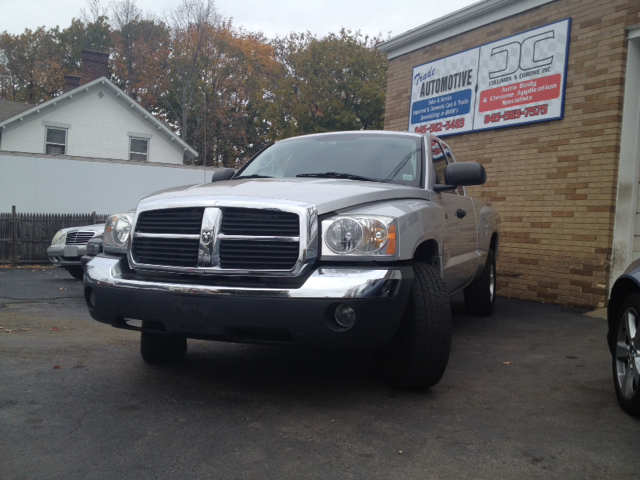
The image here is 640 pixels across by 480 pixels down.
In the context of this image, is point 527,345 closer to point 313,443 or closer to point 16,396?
point 313,443

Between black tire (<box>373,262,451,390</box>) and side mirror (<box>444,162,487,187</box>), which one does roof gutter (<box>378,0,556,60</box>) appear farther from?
black tire (<box>373,262,451,390</box>)

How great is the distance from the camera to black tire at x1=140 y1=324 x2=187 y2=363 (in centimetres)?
445

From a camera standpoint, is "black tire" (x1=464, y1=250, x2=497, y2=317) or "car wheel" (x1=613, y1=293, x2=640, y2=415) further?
"black tire" (x1=464, y1=250, x2=497, y2=317)

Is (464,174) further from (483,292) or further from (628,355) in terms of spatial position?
(483,292)

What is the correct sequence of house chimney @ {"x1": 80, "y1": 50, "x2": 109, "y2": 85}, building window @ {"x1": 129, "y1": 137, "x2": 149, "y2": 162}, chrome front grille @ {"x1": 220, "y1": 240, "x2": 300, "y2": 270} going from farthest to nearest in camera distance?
house chimney @ {"x1": 80, "y1": 50, "x2": 109, "y2": 85}, building window @ {"x1": 129, "y1": 137, "x2": 149, "y2": 162}, chrome front grille @ {"x1": 220, "y1": 240, "x2": 300, "y2": 270}

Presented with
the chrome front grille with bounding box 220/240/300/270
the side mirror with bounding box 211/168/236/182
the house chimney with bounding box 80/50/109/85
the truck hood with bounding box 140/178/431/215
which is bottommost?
the chrome front grille with bounding box 220/240/300/270

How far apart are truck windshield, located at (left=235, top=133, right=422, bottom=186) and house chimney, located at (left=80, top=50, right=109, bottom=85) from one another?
24.0 meters

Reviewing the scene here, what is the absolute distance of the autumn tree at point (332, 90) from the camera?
122 ft

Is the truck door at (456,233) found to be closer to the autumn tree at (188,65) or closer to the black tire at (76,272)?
the black tire at (76,272)

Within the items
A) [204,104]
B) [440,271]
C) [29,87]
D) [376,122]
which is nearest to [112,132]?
[204,104]

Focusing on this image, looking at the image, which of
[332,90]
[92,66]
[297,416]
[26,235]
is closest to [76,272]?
[26,235]

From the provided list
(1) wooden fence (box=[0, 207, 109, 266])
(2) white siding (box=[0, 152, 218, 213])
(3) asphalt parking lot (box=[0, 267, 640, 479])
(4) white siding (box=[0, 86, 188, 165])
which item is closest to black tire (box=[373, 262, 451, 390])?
(3) asphalt parking lot (box=[0, 267, 640, 479])

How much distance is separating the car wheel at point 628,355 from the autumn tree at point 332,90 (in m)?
33.7

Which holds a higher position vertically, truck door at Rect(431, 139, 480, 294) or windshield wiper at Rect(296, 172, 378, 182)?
windshield wiper at Rect(296, 172, 378, 182)
